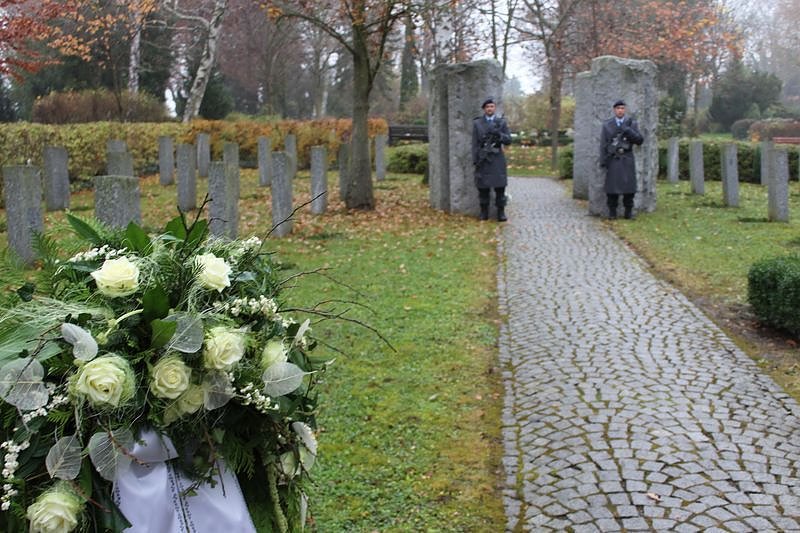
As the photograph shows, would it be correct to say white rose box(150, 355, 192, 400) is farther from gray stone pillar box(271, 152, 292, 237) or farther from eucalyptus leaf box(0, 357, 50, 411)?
gray stone pillar box(271, 152, 292, 237)

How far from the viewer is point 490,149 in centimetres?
1507

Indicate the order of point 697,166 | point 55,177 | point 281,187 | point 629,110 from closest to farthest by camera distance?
point 281,187 < point 629,110 < point 55,177 < point 697,166

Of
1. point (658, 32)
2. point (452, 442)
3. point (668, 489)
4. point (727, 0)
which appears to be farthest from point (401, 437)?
point (727, 0)

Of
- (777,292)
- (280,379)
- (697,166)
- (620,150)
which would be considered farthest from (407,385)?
(697,166)

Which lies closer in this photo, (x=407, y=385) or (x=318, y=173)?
(x=407, y=385)

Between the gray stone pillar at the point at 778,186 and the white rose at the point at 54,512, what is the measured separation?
45.1 ft

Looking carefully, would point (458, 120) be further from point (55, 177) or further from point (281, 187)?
point (55, 177)

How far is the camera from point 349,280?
10.2 meters

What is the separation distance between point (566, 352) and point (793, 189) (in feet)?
47.6

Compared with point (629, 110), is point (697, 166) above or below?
below

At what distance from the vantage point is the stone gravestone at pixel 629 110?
15.5m

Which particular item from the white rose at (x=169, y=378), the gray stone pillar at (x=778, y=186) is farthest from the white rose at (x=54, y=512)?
the gray stone pillar at (x=778, y=186)

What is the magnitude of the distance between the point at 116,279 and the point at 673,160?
20486 millimetres

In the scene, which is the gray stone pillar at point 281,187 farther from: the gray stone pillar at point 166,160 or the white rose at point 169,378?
the white rose at point 169,378
